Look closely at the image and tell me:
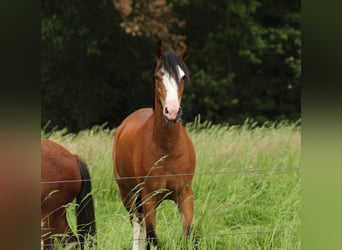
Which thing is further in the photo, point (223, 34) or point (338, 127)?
point (223, 34)

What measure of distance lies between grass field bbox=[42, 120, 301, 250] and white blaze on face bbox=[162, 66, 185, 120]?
46 cm

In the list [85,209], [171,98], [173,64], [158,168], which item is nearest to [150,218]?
[158,168]

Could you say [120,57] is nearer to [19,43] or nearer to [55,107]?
[55,107]

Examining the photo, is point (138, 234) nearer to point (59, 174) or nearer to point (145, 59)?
point (59, 174)

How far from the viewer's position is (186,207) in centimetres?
376

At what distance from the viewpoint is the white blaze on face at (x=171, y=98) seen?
11.3ft

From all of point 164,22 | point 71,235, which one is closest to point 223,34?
point 164,22

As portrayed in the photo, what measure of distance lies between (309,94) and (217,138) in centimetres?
479

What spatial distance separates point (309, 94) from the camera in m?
1.01

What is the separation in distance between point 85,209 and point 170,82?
82 centimetres

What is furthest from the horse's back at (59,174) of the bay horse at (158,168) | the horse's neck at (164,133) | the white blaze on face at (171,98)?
the white blaze on face at (171,98)

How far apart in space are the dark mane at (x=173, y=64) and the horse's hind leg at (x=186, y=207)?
A: 0.66 metres

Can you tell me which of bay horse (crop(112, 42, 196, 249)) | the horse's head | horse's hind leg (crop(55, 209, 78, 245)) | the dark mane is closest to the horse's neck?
bay horse (crop(112, 42, 196, 249))

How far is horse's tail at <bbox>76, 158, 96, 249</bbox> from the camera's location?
3562mm
